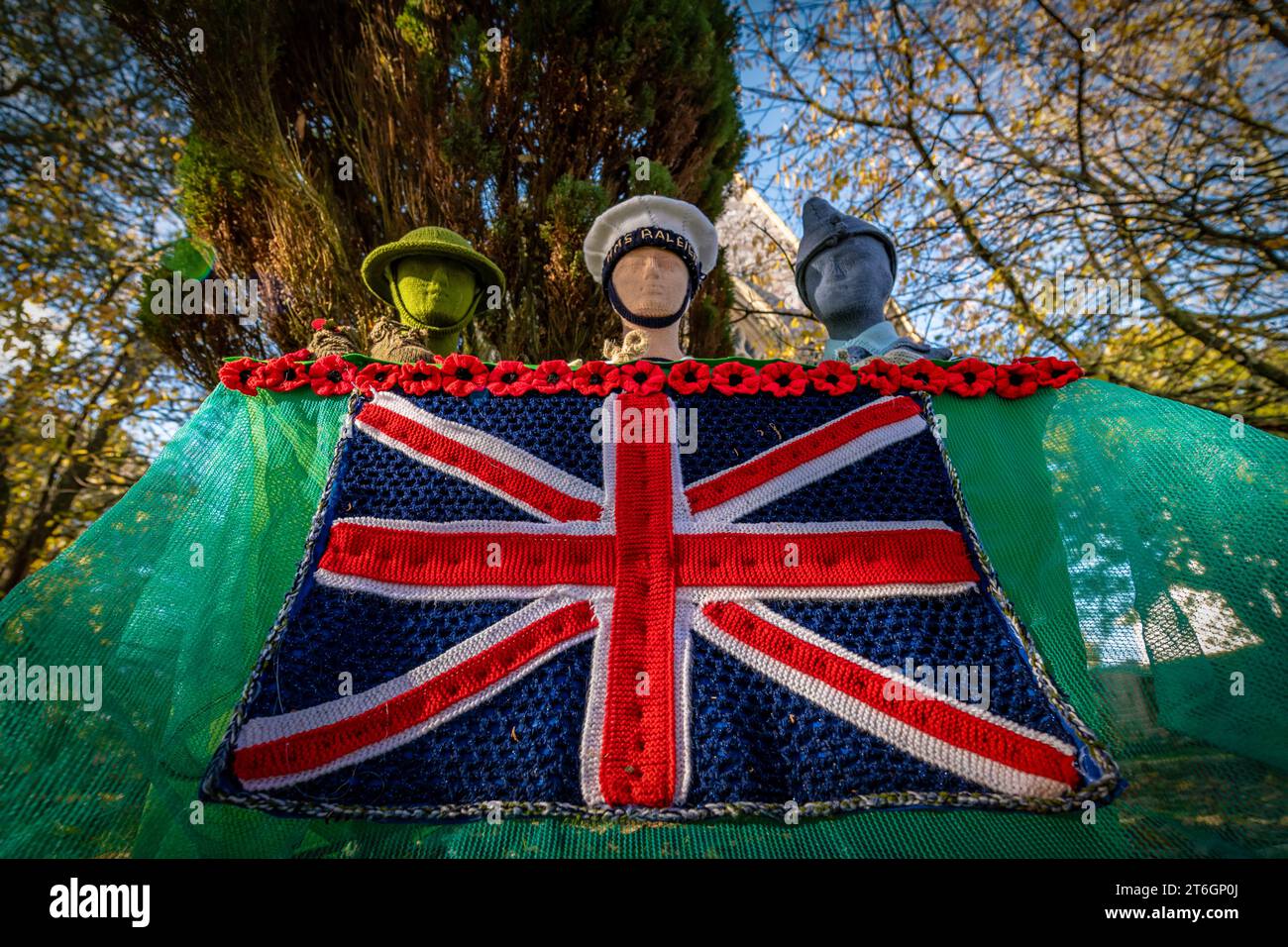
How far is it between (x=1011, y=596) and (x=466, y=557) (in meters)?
1.23

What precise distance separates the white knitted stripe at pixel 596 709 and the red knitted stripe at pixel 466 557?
80 mm

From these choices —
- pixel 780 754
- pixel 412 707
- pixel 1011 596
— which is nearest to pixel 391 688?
pixel 412 707

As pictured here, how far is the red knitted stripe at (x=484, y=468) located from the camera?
1502mm

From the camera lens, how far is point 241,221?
4.61 metres

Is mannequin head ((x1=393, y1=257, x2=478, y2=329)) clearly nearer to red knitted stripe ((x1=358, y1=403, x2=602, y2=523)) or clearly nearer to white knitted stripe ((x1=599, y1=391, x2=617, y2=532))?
red knitted stripe ((x1=358, y1=403, x2=602, y2=523))

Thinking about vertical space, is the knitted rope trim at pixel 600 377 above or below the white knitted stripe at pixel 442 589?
above

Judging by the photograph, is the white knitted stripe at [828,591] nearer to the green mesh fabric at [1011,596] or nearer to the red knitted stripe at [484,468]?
the green mesh fabric at [1011,596]

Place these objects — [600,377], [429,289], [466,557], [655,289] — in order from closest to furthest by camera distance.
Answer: [466,557] → [600,377] → [655,289] → [429,289]

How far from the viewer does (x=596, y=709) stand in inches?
49.7

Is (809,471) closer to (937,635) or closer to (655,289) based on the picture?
(937,635)

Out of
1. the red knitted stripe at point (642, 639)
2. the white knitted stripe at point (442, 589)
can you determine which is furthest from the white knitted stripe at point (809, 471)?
the white knitted stripe at point (442, 589)
